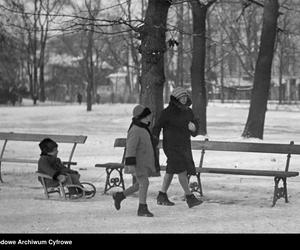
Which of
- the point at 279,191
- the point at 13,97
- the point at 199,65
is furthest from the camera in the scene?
the point at 13,97

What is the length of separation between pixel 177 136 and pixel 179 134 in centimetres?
4

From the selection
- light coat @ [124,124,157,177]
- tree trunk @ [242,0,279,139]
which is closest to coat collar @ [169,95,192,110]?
light coat @ [124,124,157,177]

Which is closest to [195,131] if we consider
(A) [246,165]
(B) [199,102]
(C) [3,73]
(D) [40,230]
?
(D) [40,230]

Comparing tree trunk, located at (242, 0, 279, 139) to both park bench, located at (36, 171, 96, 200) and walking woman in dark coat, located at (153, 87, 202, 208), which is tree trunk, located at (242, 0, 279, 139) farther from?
walking woman in dark coat, located at (153, 87, 202, 208)

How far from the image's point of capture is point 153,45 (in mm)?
10602

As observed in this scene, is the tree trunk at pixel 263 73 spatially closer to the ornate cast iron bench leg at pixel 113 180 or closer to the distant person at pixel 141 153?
the ornate cast iron bench leg at pixel 113 180

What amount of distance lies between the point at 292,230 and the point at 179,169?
200 cm

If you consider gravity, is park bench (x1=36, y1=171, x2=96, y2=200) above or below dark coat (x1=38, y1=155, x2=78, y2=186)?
below

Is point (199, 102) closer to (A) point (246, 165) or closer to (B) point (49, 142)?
(A) point (246, 165)

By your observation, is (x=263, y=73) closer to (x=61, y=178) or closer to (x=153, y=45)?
(x=153, y=45)

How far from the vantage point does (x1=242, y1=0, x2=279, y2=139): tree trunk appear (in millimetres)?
18969

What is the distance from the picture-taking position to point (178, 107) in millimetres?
8852

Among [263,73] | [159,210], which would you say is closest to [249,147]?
[159,210]

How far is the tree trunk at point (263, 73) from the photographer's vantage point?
1897 centimetres
